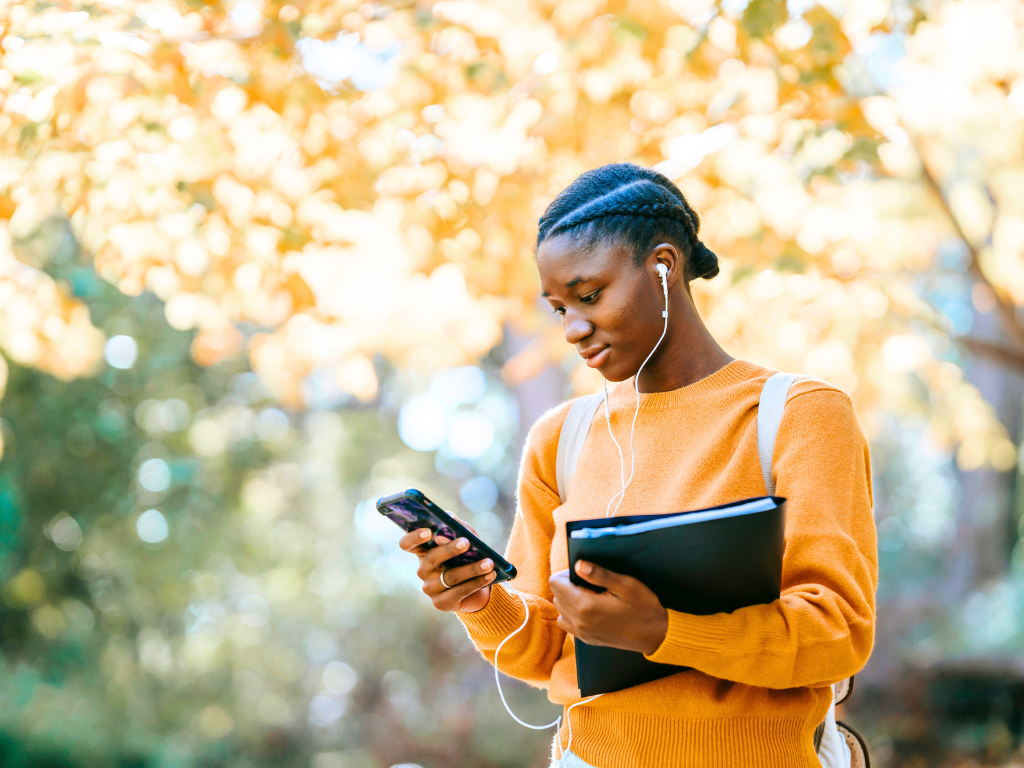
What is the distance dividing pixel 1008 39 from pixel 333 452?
32.3 feet

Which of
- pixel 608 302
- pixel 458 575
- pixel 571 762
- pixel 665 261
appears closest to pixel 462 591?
pixel 458 575

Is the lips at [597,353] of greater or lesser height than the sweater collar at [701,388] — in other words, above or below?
above

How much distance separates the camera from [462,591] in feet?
5.48

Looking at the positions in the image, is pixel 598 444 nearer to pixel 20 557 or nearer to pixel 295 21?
pixel 295 21

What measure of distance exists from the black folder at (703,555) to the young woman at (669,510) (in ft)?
0.08

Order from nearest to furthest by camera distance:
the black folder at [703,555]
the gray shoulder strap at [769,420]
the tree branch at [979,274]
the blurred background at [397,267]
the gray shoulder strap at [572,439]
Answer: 1. the black folder at [703,555]
2. the gray shoulder strap at [769,420]
3. the gray shoulder strap at [572,439]
4. the blurred background at [397,267]
5. the tree branch at [979,274]

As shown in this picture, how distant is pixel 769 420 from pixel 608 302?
14.0 inches

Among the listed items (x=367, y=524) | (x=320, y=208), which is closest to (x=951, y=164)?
(x=320, y=208)

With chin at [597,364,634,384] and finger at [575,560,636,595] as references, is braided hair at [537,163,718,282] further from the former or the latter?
finger at [575,560,636,595]

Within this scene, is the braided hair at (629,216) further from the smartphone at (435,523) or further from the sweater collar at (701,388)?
the smartphone at (435,523)

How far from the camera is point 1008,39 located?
11.7 feet

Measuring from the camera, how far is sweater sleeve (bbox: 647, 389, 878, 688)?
1.30 meters

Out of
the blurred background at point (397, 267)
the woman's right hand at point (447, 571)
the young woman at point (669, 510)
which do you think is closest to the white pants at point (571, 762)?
the young woman at point (669, 510)

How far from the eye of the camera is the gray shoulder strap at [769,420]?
4.96 feet
